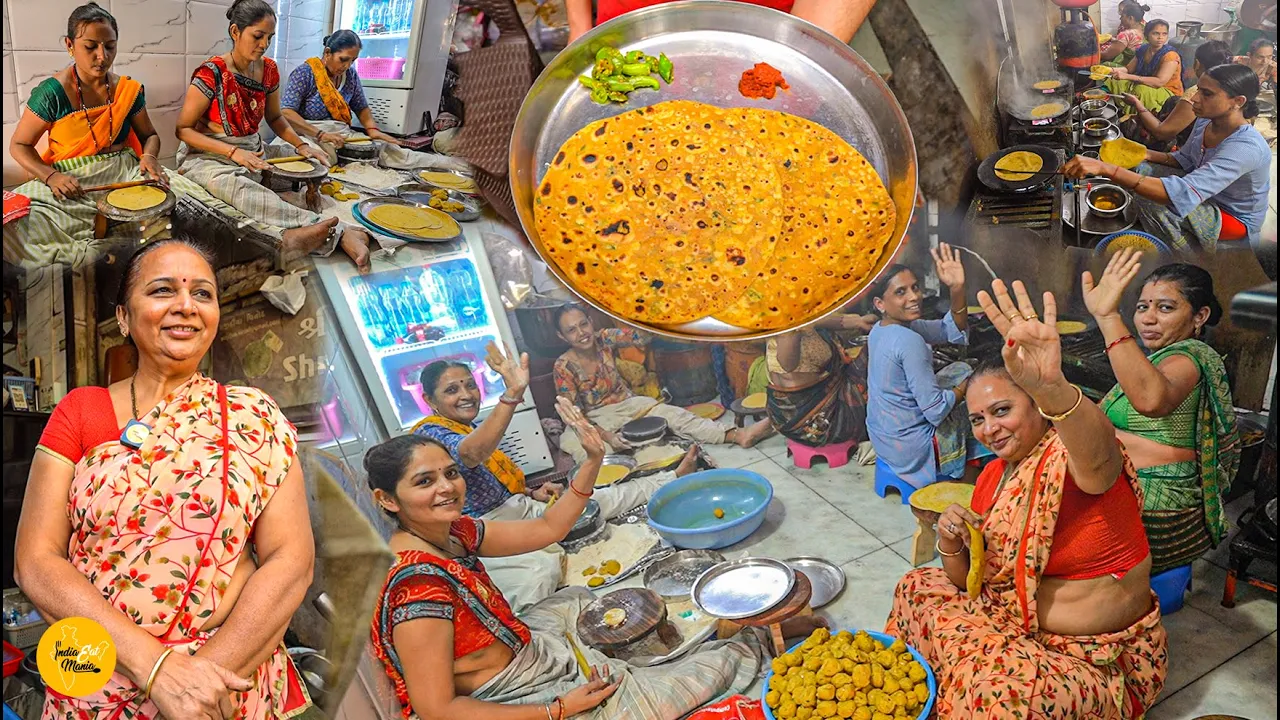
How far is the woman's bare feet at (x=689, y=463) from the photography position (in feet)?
12.3

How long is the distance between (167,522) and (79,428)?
0.40 meters

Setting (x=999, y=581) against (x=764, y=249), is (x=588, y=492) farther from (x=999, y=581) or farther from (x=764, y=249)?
(x=999, y=581)

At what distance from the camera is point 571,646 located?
12.0 ft

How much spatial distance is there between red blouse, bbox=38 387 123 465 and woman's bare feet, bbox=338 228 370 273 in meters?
0.84

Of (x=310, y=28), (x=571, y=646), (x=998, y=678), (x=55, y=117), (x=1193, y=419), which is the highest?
(x=310, y=28)

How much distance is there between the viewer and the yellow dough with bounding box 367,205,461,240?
133 inches

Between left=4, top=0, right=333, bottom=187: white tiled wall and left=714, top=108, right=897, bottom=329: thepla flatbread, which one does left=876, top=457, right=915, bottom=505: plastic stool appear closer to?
left=714, top=108, right=897, bottom=329: thepla flatbread

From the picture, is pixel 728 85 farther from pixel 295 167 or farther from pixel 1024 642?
pixel 1024 642

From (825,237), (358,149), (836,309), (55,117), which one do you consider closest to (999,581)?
(836,309)

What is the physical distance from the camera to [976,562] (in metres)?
3.49

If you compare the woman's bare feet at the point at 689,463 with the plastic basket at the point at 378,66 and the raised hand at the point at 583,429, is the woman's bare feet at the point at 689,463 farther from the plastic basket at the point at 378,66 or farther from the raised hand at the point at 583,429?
the plastic basket at the point at 378,66

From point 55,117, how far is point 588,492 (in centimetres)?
A: 204

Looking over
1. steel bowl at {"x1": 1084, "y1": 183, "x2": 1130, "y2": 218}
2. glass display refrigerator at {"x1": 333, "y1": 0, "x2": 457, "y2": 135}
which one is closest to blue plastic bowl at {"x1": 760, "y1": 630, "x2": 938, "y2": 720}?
steel bowl at {"x1": 1084, "y1": 183, "x2": 1130, "y2": 218}

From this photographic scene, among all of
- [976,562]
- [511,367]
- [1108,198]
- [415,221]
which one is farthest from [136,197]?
[1108,198]
